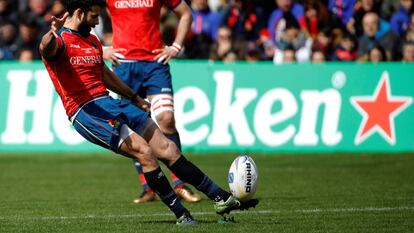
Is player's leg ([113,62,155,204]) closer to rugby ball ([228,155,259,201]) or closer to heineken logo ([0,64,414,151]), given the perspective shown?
rugby ball ([228,155,259,201])

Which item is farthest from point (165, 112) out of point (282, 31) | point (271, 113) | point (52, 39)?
point (282, 31)

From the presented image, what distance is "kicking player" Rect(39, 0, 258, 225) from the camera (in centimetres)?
1009

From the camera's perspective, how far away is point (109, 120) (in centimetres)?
1016

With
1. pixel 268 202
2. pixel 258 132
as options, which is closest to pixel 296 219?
pixel 268 202

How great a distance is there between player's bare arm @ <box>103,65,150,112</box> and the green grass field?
47.0 inches

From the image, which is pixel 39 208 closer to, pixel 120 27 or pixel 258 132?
pixel 120 27

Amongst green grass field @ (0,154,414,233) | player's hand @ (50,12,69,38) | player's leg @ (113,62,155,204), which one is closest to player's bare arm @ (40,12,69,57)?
player's hand @ (50,12,69,38)

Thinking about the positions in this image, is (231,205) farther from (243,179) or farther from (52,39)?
(52,39)

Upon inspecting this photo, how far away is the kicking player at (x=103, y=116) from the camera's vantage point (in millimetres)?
10094

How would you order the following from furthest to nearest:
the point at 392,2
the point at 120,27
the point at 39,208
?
the point at 392,2 → the point at 120,27 → the point at 39,208

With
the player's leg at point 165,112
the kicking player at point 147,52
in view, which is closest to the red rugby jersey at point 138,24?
the kicking player at point 147,52

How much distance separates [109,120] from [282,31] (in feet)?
40.0

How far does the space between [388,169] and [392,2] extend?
247 inches

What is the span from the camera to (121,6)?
12.9m
